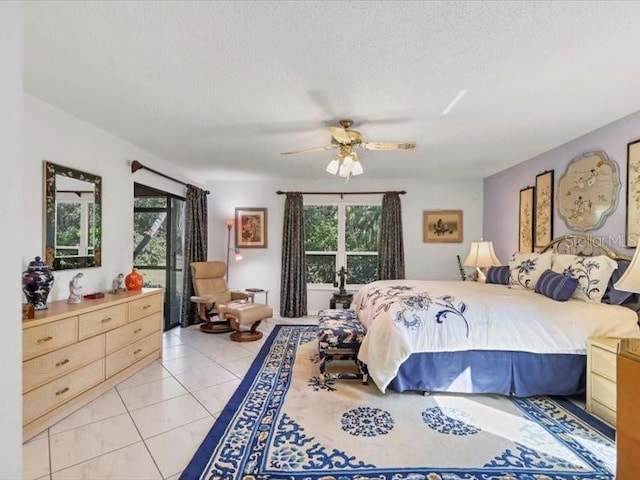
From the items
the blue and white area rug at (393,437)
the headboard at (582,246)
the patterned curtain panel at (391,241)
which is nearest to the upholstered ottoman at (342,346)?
the blue and white area rug at (393,437)

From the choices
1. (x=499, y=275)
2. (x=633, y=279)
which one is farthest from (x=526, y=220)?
(x=633, y=279)

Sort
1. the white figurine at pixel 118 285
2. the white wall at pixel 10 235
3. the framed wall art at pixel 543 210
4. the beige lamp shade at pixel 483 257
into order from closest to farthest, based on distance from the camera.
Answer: the white wall at pixel 10 235 < the white figurine at pixel 118 285 < the framed wall art at pixel 543 210 < the beige lamp shade at pixel 483 257

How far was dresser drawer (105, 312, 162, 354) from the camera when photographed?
2.77 m

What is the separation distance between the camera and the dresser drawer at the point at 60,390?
2.04 metres

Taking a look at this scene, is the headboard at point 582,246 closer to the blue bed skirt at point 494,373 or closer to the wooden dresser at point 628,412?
the blue bed skirt at point 494,373

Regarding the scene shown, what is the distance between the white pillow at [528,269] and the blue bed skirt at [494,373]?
3.14 feet

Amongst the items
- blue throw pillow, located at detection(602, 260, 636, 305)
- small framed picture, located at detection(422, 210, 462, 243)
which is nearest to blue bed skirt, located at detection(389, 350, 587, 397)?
blue throw pillow, located at detection(602, 260, 636, 305)

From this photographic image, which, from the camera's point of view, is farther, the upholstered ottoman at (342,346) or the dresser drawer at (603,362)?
the upholstered ottoman at (342,346)

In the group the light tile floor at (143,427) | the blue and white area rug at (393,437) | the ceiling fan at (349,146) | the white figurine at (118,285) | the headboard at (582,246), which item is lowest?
the light tile floor at (143,427)

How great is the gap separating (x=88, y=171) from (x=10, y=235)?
9.08ft

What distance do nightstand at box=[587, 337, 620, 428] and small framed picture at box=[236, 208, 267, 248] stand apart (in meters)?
4.46

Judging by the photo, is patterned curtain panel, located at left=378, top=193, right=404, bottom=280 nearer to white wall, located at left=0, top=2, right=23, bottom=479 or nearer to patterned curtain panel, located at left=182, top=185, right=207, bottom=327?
patterned curtain panel, located at left=182, top=185, right=207, bottom=327

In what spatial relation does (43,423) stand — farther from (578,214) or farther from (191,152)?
(578,214)

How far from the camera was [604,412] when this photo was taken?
7.50 feet
